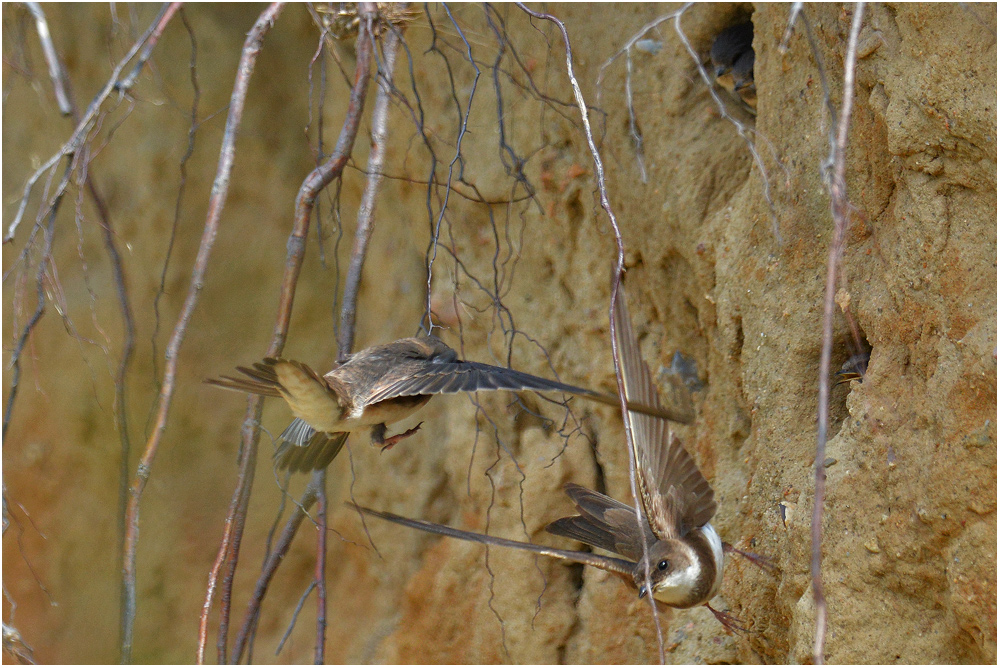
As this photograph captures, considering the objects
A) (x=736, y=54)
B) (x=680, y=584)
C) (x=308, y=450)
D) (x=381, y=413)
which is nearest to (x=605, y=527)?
(x=680, y=584)

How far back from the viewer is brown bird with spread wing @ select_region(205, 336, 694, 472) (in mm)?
1690

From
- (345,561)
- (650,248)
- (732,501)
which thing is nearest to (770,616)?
(732,501)

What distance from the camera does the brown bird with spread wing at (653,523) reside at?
191 centimetres

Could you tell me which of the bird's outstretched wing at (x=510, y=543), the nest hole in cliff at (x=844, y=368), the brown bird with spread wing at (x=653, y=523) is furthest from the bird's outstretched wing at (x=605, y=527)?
the nest hole in cliff at (x=844, y=368)

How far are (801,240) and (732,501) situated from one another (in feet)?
2.67

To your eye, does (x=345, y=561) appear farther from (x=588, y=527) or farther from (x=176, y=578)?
(x=588, y=527)

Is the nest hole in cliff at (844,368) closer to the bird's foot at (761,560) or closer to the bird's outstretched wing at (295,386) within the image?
the bird's foot at (761,560)

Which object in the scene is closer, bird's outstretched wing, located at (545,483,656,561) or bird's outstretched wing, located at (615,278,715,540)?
bird's outstretched wing, located at (615,278,715,540)

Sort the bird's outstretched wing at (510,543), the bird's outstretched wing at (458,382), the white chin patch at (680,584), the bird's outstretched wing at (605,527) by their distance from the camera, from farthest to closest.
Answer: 1. the bird's outstretched wing at (605,527)
2. the white chin patch at (680,584)
3. the bird's outstretched wing at (510,543)
4. the bird's outstretched wing at (458,382)

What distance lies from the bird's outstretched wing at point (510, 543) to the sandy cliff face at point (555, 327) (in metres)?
0.40

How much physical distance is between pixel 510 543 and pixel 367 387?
488mm

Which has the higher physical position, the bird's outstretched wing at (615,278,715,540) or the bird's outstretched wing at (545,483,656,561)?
the bird's outstretched wing at (615,278,715,540)

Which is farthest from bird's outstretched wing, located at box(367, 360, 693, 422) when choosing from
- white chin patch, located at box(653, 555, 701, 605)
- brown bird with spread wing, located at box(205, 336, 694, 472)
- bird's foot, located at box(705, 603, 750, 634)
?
bird's foot, located at box(705, 603, 750, 634)

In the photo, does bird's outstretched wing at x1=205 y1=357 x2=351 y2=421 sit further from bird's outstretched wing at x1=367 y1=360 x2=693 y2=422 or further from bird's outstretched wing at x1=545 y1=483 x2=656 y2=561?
bird's outstretched wing at x1=545 y1=483 x2=656 y2=561
